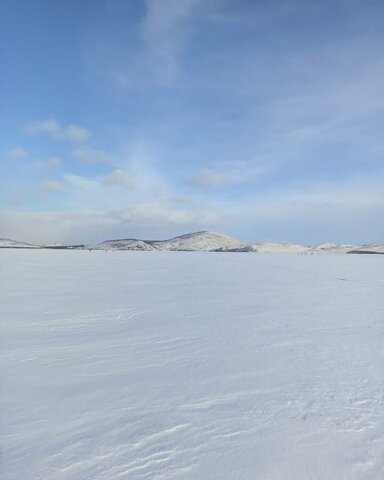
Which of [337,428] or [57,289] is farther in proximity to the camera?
[57,289]

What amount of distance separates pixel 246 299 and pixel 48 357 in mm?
7563

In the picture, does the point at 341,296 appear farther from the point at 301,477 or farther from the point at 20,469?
the point at 20,469

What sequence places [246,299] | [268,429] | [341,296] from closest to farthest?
1. [268,429]
2. [246,299]
3. [341,296]

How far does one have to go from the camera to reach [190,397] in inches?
179

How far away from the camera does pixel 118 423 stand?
3.89 metres

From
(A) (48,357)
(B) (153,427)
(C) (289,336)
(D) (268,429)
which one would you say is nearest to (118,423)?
(B) (153,427)

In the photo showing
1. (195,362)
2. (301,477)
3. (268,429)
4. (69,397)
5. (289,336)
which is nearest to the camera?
(301,477)

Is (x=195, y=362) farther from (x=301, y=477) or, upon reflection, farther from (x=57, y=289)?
(x=57, y=289)

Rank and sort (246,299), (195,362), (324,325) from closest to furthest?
(195,362)
(324,325)
(246,299)

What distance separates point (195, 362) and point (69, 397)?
2.03 metres

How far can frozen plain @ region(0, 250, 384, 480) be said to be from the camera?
128 inches

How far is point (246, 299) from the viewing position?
40.7ft

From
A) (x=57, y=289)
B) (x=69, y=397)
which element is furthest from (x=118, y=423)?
(x=57, y=289)

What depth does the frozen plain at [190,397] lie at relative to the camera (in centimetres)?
325
